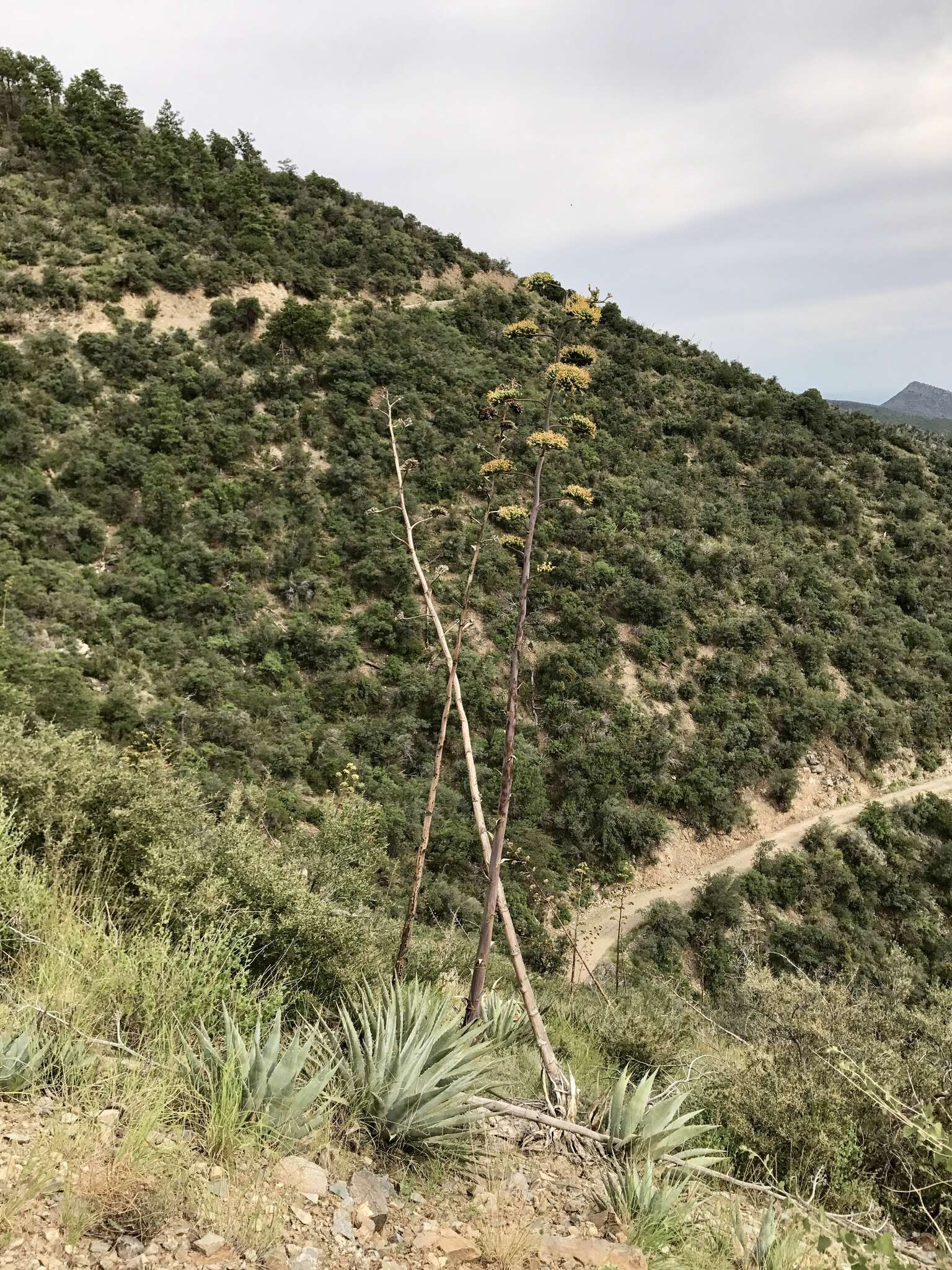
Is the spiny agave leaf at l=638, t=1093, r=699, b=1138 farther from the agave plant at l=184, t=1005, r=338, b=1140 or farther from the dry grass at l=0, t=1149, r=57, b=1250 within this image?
the dry grass at l=0, t=1149, r=57, b=1250

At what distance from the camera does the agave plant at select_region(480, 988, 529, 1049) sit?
4.07m

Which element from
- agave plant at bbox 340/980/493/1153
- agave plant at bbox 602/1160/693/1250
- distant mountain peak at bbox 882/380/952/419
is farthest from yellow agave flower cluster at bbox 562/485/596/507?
distant mountain peak at bbox 882/380/952/419

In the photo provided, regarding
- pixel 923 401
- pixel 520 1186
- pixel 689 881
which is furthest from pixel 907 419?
pixel 520 1186

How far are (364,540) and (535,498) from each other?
17628 millimetres

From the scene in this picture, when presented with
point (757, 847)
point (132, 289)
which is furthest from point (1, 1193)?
point (132, 289)

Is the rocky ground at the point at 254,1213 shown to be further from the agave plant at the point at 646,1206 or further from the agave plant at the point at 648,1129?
the agave plant at the point at 648,1129

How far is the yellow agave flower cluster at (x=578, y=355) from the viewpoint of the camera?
417 cm

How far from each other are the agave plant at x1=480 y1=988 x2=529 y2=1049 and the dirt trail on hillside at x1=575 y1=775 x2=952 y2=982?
10437 millimetres

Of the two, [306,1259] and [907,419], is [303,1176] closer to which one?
[306,1259]

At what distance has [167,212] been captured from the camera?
2877 cm

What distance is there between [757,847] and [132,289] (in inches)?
1187

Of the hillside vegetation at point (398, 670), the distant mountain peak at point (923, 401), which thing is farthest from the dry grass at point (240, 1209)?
the distant mountain peak at point (923, 401)

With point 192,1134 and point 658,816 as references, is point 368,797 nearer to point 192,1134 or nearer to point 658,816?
point 658,816

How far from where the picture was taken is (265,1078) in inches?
98.7
